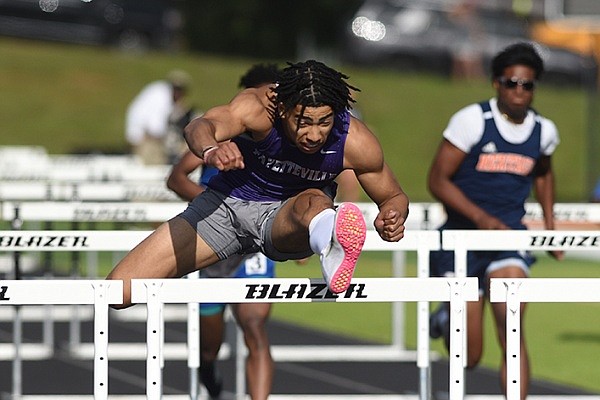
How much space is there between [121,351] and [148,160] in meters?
7.32

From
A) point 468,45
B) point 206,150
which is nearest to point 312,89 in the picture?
point 206,150

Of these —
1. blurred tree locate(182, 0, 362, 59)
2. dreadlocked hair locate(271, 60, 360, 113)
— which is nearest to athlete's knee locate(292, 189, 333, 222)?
dreadlocked hair locate(271, 60, 360, 113)

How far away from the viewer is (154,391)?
21.1ft

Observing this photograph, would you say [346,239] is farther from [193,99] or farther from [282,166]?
[193,99]

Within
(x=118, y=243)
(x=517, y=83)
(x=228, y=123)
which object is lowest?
(x=118, y=243)

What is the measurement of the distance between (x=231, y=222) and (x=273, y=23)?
32763 millimetres

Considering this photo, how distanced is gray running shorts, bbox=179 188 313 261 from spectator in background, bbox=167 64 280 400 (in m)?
0.73

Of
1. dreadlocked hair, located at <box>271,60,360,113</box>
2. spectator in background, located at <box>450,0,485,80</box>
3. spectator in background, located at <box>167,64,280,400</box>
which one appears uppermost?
spectator in background, located at <box>450,0,485,80</box>

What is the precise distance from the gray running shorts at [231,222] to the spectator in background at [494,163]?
72.3 inches

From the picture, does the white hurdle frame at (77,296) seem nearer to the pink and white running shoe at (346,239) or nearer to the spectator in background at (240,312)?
the pink and white running shoe at (346,239)

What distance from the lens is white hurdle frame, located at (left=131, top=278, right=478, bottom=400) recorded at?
6.46 meters

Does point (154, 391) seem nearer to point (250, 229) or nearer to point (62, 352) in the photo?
point (250, 229)

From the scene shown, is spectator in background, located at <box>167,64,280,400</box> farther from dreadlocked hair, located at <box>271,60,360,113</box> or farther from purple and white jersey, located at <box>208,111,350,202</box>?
dreadlocked hair, located at <box>271,60,360,113</box>

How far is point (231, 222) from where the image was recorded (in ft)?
26.2
